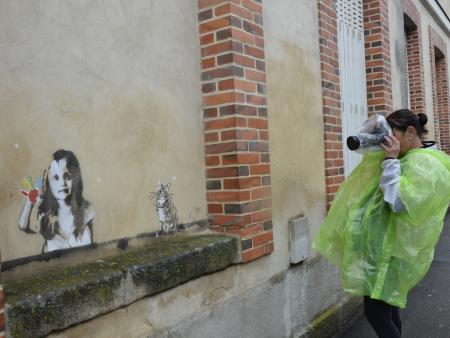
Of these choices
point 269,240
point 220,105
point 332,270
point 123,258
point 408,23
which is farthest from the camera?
point 408,23

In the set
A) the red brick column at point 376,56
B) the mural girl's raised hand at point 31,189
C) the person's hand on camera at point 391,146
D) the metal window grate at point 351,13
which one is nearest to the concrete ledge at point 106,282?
the mural girl's raised hand at point 31,189

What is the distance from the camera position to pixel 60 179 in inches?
84.6

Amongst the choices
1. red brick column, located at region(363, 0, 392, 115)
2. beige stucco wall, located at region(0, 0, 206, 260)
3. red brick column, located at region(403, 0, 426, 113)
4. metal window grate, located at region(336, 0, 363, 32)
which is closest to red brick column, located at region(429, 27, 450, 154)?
red brick column, located at region(403, 0, 426, 113)

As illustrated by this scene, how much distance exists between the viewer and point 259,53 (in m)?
3.15

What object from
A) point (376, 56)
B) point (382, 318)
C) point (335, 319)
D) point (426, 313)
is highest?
point (376, 56)

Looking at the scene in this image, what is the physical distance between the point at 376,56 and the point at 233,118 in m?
3.36

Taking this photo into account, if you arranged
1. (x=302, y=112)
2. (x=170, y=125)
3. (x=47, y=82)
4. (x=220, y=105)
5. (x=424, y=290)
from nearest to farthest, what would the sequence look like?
(x=47, y=82), (x=170, y=125), (x=220, y=105), (x=302, y=112), (x=424, y=290)

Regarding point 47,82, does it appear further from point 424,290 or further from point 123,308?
point 424,290

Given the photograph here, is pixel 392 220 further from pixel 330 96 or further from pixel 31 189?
pixel 31 189

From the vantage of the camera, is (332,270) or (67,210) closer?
(67,210)

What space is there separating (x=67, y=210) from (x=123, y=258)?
39cm

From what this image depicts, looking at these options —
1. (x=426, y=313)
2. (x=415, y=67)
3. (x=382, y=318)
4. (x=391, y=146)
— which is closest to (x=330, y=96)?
(x=391, y=146)

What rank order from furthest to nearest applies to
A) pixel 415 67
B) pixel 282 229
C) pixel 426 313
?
pixel 415 67, pixel 426 313, pixel 282 229

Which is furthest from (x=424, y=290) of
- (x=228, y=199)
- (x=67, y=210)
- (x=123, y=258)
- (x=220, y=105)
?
(x=67, y=210)
